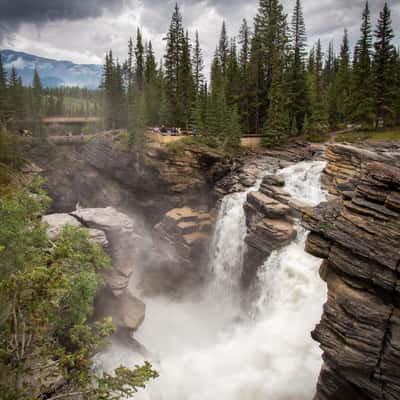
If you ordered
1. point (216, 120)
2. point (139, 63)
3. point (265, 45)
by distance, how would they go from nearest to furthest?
point (216, 120)
point (265, 45)
point (139, 63)

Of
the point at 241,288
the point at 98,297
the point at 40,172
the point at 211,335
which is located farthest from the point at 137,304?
the point at 40,172

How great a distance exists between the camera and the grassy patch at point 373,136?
3541 cm

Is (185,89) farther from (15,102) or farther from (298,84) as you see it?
(15,102)

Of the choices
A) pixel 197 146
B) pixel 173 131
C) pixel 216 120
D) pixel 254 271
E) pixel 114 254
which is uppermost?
pixel 216 120

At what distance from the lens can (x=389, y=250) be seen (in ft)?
36.4

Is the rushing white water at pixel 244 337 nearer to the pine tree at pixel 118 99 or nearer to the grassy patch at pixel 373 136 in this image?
the grassy patch at pixel 373 136

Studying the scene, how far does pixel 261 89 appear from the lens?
163 ft

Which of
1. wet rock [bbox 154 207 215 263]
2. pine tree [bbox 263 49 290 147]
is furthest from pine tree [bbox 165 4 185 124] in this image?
wet rock [bbox 154 207 215 263]

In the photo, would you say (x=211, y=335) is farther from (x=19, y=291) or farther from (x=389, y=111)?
(x=389, y=111)

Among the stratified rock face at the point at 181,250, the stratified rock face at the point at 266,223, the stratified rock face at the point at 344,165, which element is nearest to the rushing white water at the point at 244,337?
the stratified rock face at the point at 266,223

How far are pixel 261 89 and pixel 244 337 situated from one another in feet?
136

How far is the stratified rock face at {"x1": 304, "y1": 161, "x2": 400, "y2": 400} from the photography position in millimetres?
11031

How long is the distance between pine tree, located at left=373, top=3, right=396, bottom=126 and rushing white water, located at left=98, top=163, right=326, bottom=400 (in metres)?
19.5

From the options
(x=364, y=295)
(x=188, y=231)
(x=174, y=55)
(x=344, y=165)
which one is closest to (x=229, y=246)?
(x=188, y=231)
